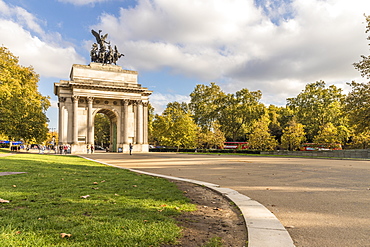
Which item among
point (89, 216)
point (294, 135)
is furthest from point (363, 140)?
point (89, 216)

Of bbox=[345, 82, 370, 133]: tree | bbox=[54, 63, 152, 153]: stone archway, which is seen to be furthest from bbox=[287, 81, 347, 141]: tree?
bbox=[54, 63, 152, 153]: stone archway

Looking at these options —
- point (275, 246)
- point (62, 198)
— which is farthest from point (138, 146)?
point (275, 246)

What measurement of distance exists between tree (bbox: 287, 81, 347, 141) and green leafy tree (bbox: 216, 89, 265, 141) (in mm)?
10652

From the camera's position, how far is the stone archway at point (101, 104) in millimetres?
51150

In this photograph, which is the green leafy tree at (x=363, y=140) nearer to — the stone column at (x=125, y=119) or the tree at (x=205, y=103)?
the tree at (x=205, y=103)

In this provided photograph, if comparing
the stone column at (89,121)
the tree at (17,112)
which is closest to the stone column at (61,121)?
the stone column at (89,121)

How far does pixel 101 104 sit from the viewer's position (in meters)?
55.7

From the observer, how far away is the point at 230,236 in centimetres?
435

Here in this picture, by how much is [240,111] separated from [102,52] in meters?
36.5

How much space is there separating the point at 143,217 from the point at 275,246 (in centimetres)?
235

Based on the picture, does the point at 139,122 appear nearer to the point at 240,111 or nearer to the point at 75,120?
the point at 75,120

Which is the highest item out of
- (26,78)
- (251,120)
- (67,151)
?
(26,78)

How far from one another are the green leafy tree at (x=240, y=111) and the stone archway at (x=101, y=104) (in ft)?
78.8

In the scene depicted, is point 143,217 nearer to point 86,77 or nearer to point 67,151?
point 67,151
